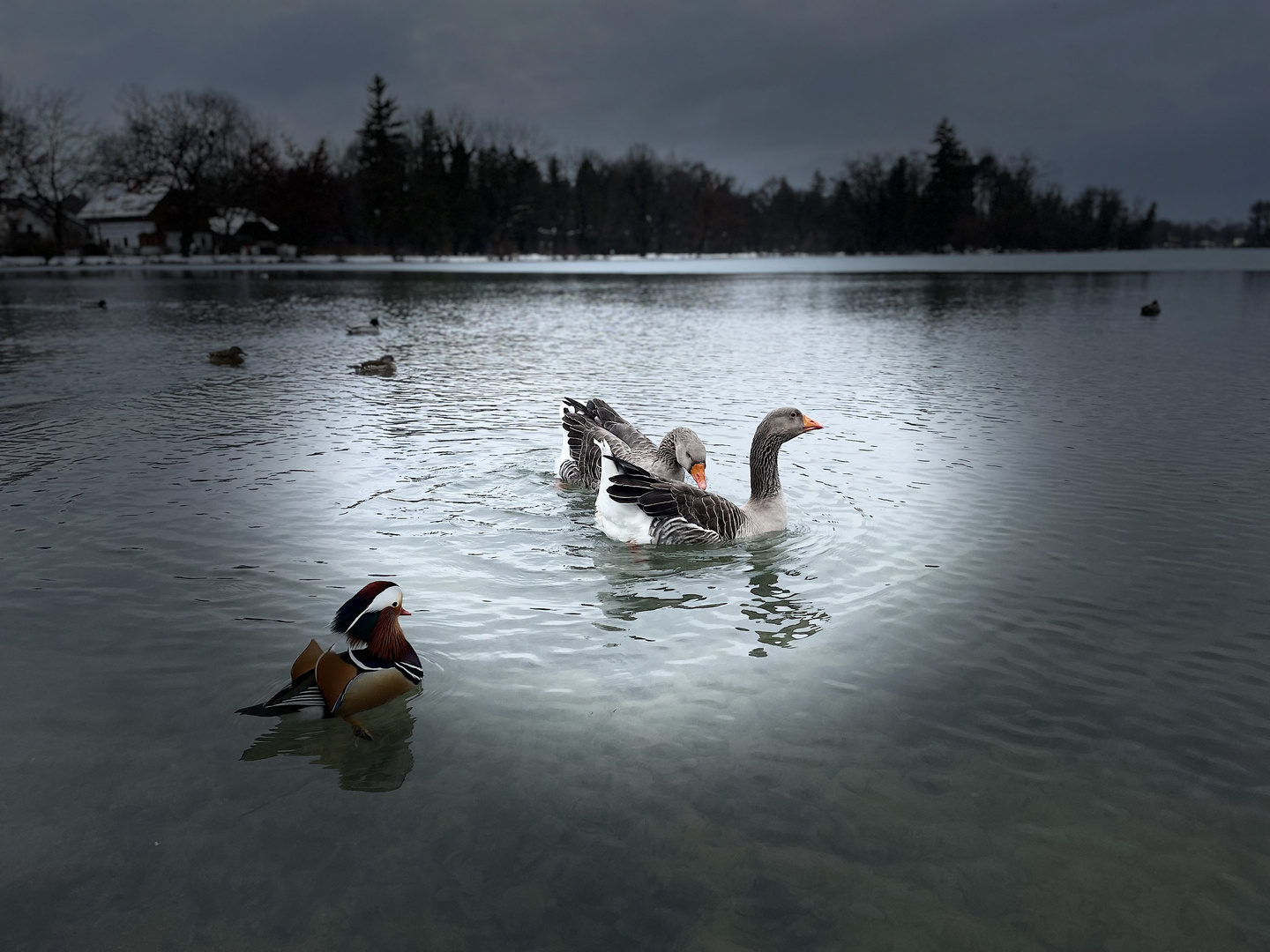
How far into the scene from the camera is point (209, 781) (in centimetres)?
437

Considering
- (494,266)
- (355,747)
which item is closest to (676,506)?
(355,747)

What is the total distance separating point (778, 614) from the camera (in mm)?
6543

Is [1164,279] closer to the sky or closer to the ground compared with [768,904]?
closer to the sky

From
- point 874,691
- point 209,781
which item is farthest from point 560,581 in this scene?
point 209,781

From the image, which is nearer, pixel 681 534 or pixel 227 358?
pixel 681 534

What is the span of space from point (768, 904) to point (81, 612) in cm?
548

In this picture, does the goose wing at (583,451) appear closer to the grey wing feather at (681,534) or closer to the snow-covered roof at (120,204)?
Answer: the grey wing feather at (681,534)

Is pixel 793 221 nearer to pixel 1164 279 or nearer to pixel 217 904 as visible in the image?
pixel 1164 279

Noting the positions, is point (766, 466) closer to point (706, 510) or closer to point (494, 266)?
point (706, 510)

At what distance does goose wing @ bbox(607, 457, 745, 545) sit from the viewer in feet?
24.9

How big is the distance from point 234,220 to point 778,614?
386 ft

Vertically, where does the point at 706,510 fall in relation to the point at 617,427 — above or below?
below

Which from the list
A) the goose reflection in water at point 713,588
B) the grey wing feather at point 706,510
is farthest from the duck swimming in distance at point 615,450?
the goose reflection in water at point 713,588

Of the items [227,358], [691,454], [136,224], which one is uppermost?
[136,224]
